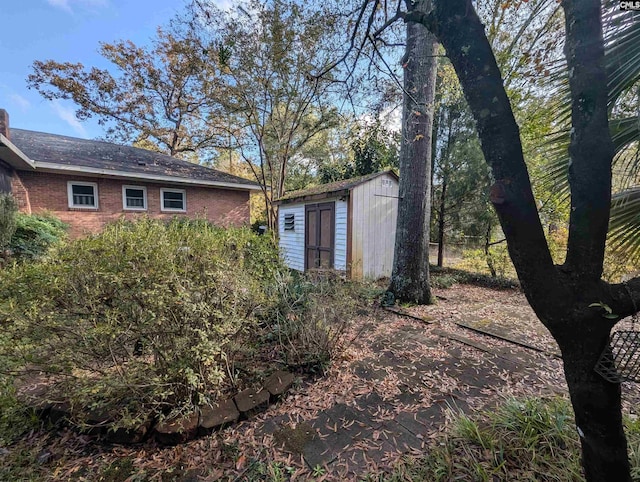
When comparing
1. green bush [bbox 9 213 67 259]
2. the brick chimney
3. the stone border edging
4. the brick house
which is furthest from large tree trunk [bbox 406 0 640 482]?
the brick chimney

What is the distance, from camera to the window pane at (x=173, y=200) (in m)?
11.2

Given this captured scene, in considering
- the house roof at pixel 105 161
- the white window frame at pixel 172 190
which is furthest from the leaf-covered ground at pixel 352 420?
the white window frame at pixel 172 190

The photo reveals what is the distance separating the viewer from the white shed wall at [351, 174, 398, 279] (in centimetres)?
732

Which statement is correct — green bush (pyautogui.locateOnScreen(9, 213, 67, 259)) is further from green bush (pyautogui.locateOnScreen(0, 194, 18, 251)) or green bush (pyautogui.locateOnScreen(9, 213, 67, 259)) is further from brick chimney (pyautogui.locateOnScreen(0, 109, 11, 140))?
brick chimney (pyautogui.locateOnScreen(0, 109, 11, 140))

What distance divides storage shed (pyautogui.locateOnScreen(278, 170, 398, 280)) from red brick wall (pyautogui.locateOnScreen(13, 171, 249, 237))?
272 cm

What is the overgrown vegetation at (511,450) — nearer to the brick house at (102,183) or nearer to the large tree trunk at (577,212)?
the large tree trunk at (577,212)

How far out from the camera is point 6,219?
621 cm

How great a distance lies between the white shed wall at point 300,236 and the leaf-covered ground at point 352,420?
3.82 metres

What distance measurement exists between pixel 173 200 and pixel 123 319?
1077 cm

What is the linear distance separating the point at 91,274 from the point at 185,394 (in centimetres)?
120

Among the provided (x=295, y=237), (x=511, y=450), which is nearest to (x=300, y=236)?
(x=295, y=237)

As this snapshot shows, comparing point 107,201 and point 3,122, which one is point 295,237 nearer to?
point 107,201

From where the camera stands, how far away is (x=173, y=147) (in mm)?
16625

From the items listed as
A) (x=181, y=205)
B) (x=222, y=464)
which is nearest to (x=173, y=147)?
(x=181, y=205)
